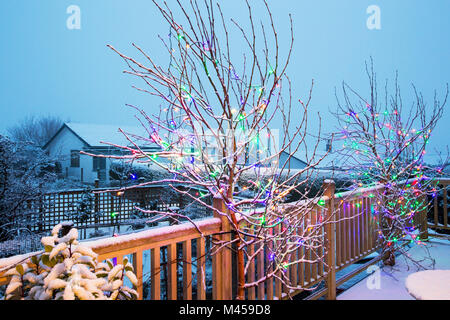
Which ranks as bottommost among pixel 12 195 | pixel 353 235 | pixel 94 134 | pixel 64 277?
pixel 353 235

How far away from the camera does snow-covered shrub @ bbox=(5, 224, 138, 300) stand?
1.16 m

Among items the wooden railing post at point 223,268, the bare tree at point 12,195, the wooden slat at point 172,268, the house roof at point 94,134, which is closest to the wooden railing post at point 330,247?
the wooden railing post at point 223,268

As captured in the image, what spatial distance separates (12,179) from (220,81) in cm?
627

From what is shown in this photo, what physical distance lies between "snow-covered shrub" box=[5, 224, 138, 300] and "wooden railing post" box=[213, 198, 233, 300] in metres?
0.74

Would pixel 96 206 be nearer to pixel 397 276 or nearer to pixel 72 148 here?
pixel 397 276

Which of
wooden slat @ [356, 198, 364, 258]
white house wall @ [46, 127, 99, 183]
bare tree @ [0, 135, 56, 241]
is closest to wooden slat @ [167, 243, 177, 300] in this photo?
wooden slat @ [356, 198, 364, 258]

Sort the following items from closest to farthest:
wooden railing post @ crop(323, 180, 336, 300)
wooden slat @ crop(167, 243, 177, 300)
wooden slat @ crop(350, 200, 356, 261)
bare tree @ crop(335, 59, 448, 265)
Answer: wooden slat @ crop(167, 243, 177, 300), wooden railing post @ crop(323, 180, 336, 300), wooden slat @ crop(350, 200, 356, 261), bare tree @ crop(335, 59, 448, 265)

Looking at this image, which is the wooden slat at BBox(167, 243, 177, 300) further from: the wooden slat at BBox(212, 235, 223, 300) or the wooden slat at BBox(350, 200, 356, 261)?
the wooden slat at BBox(350, 200, 356, 261)

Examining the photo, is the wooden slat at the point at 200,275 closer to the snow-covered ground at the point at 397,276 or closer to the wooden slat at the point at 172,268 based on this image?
the wooden slat at the point at 172,268

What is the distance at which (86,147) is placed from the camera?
18469mm

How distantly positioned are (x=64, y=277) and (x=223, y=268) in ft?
3.44

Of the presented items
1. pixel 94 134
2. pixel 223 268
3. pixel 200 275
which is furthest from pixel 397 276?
pixel 94 134

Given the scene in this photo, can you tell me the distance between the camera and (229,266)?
80.3 inches
